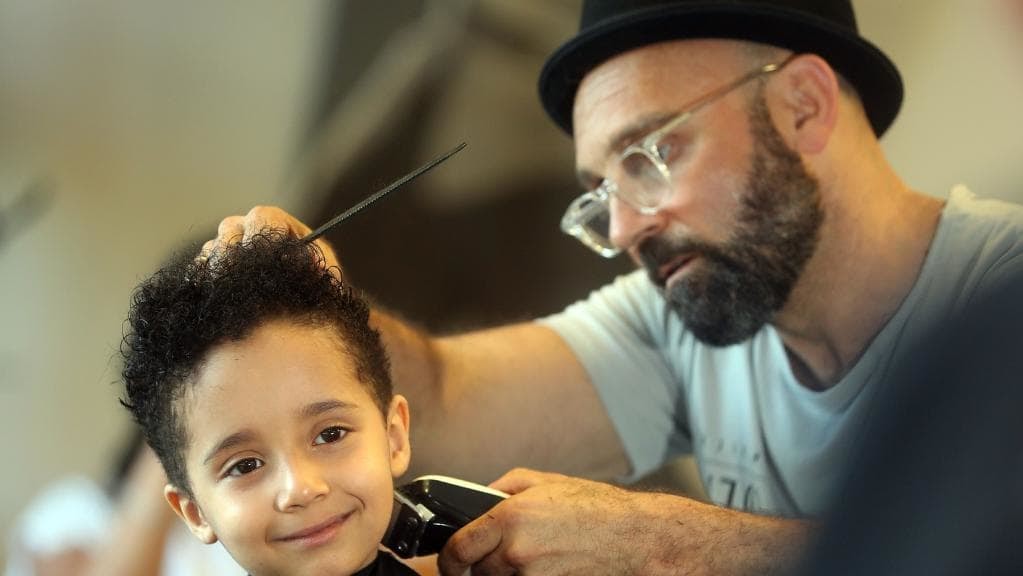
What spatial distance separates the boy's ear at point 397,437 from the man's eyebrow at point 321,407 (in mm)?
70

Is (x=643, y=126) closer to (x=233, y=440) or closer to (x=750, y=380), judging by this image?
(x=750, y=380)

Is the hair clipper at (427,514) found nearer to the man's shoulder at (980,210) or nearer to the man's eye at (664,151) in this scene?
the man's eye at (664,151)

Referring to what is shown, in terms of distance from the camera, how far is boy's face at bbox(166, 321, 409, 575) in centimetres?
68

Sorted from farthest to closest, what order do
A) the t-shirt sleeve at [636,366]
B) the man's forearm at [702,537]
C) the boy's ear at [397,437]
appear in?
the t-shirt sleeve at [636,366]
the man's forearm at [702,537]
the boy's ear at [397,437]

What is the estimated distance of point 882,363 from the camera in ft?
3.54

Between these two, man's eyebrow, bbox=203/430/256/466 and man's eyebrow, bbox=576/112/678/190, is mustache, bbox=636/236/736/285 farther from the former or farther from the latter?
man's eyebrow, bbox=203/430/256/466

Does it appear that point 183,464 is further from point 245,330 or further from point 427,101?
point 427,101

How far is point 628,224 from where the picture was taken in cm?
117

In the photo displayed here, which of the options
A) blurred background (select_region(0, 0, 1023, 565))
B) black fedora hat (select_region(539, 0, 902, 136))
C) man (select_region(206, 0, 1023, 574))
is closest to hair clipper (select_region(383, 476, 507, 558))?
man (select_region(206, 0, 1023, 574))

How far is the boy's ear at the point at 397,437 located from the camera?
77 centimetres

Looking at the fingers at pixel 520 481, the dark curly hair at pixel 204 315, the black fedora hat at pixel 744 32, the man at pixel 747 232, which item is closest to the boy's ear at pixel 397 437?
the dark curly hair at pixel 204 315

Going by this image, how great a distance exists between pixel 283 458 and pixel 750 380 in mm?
682

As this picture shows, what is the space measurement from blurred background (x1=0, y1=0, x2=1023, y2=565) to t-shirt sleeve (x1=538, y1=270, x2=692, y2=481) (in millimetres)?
204

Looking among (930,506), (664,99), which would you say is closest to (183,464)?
(930,506)
